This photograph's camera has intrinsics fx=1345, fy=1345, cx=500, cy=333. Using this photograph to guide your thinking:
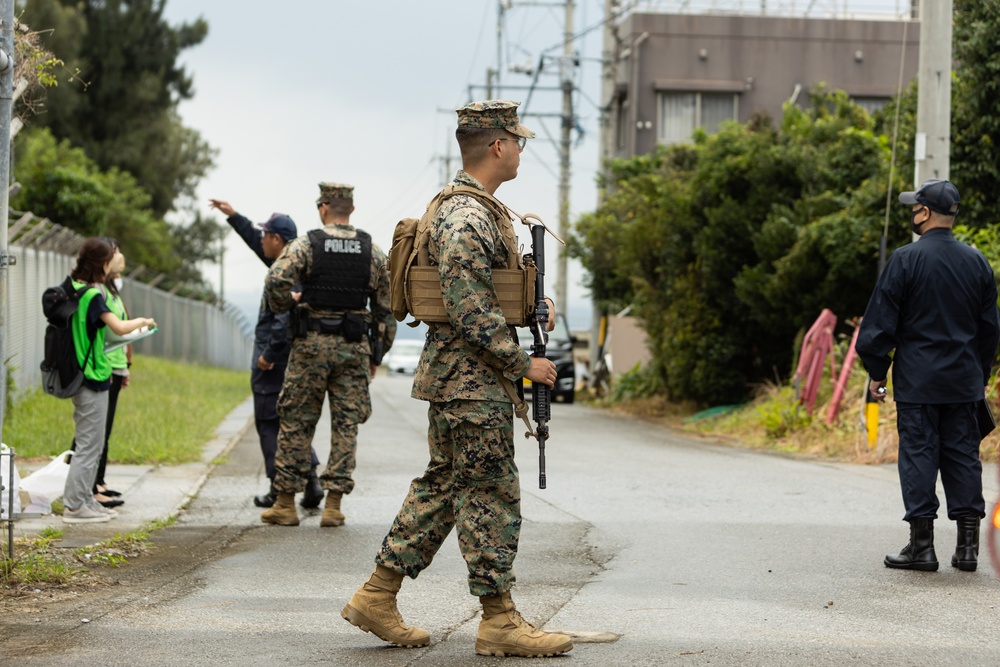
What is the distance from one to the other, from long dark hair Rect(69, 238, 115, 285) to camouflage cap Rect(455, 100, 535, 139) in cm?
364

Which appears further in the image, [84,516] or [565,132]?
[565,132]

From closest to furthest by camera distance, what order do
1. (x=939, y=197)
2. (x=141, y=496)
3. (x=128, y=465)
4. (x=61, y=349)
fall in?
(x=939, y=197), (x=61, y=349), (x=141, y=496), (x=128, y=465)

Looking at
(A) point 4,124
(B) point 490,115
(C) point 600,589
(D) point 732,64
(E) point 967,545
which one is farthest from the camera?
(D) point 732,64

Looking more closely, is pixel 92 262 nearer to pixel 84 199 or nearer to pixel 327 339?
pixel 327 339

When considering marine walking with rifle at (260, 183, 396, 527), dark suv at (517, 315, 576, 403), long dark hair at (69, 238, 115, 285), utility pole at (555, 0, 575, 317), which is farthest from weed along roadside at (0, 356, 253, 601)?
utility pole at (555, 0, 575, 317)

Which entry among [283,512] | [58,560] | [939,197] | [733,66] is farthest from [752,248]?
[733,66]

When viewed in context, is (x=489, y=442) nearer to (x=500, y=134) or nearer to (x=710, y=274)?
(x=500, y=134)

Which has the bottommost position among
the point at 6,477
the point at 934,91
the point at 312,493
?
the point at 312,493

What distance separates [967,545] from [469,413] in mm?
3093

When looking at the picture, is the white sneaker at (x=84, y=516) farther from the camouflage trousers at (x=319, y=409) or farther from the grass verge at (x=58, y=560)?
the camouflage trousers at (x=319, y=409)

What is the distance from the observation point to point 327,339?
799cm

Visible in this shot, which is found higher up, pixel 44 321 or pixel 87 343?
pixel 87 343

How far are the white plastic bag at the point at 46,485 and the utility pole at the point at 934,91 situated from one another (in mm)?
8429

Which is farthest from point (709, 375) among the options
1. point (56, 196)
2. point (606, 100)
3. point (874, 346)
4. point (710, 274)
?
point (606, 100)
